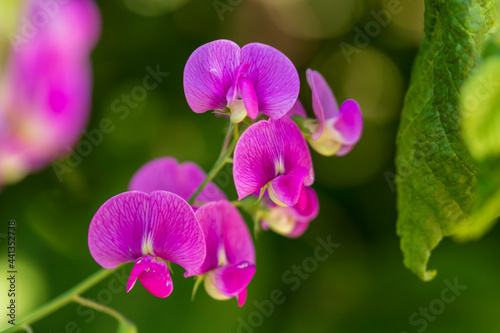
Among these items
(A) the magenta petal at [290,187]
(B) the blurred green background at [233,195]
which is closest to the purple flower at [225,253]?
(A) the magenta petal at [290,187]

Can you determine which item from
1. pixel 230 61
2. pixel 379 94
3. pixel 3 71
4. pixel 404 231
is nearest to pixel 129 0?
pixel 3 71

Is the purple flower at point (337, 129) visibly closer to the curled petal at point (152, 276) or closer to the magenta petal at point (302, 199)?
the magenta petal at point (302, 199)

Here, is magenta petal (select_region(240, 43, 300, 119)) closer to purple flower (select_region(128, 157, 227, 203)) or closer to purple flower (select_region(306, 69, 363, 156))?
purple flower (select_region(306, 69, 363, 156))

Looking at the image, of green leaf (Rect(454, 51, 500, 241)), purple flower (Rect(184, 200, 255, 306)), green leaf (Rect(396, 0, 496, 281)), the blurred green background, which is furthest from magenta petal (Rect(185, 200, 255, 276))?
the blurred green background

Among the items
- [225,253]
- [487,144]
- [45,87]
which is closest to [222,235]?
[225,253]

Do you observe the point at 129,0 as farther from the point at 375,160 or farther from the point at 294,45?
the point at 375,160

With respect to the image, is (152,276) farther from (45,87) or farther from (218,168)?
(45,87)
